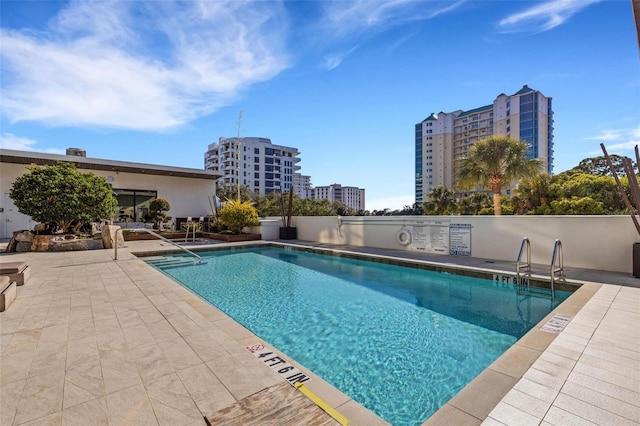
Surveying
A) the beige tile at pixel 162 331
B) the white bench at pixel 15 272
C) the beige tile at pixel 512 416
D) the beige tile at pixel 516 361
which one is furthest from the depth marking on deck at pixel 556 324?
the white bench at pixel 15 272

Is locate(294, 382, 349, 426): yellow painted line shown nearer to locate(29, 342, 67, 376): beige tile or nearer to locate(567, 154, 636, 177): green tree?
locate(29, 342, 67, 376): beige tile

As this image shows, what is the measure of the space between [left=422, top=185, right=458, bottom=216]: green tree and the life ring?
744 inches

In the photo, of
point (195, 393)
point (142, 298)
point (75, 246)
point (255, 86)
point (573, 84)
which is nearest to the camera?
point (195, 393)

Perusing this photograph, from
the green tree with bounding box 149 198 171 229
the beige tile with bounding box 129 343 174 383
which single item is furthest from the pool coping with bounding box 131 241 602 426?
the green tree with bounding box 149 198 171 229

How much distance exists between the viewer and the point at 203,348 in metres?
2.51

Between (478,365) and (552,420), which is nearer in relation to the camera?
(552,420)

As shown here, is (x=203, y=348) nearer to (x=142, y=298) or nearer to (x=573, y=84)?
(x=142, y=298)

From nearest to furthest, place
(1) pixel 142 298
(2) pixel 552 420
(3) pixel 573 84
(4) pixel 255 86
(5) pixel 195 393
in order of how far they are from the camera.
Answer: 1. (2) pixel 552 420
2. (5) pixel 195 393
3. (1) pixel 142 298
4. (3) pixel 573 84
5. (4) pixel 255 86

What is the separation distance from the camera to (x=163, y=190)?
57.7 ft

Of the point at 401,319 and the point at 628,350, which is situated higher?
the point at 628,350

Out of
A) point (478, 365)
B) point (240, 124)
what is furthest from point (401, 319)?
point (240, 124)

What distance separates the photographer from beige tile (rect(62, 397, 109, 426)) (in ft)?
5.23

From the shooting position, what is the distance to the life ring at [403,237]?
360 inches

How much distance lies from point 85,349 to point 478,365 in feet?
11.6
